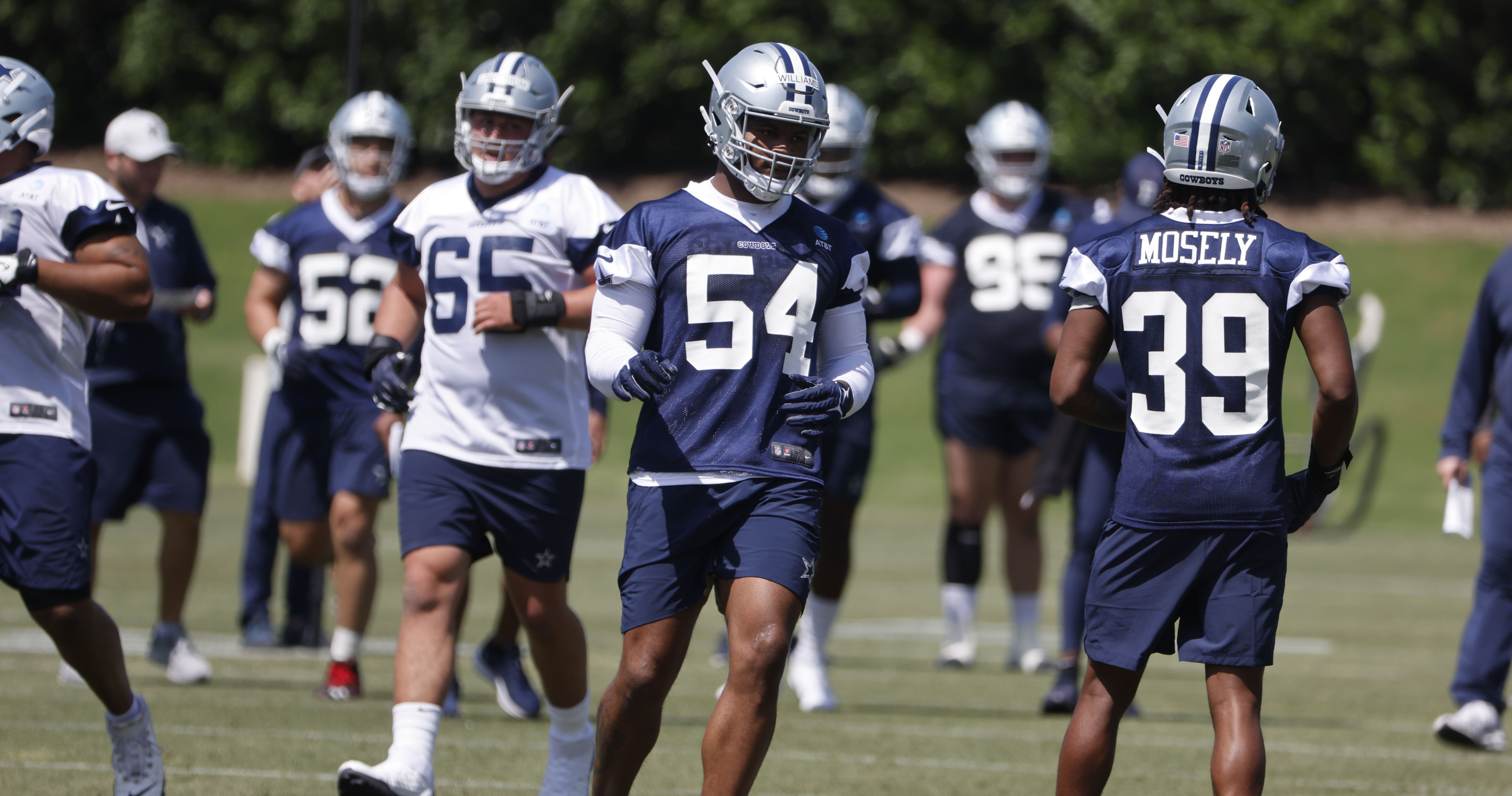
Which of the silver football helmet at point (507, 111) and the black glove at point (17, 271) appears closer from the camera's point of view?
the black glove at point (17, 271)

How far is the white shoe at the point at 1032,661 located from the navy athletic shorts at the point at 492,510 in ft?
12.8

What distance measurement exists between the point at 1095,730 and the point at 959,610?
4.55 metres

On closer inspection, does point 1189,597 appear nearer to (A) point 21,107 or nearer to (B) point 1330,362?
(B) point 1330,362

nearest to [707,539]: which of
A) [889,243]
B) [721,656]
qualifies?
[889,243]

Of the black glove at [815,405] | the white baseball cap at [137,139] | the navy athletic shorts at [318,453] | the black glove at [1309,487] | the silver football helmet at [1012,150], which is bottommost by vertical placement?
the navy athletic shorts at [318,453]

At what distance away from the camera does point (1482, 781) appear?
5.73 m

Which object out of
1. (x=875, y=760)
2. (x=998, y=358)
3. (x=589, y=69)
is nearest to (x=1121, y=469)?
(x=875, y=760)

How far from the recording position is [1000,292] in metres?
8.83

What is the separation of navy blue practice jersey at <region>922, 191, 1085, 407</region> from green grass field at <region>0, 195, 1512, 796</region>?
1413 millimetres

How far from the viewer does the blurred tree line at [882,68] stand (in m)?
27.2

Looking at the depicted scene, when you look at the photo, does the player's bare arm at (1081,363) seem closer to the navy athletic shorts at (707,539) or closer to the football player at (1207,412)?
the football player at (1207,412)

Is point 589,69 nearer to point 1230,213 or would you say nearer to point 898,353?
point 898,353

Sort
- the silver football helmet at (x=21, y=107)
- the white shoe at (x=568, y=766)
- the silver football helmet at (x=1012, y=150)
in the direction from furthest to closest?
the silver football helmet at (x=1012, y=150) < the white shoe at (x=568, y=766) < the silver football helmet at (x=21, y=107)

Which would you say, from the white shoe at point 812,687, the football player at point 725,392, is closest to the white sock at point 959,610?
the white shoe at point 812,687
